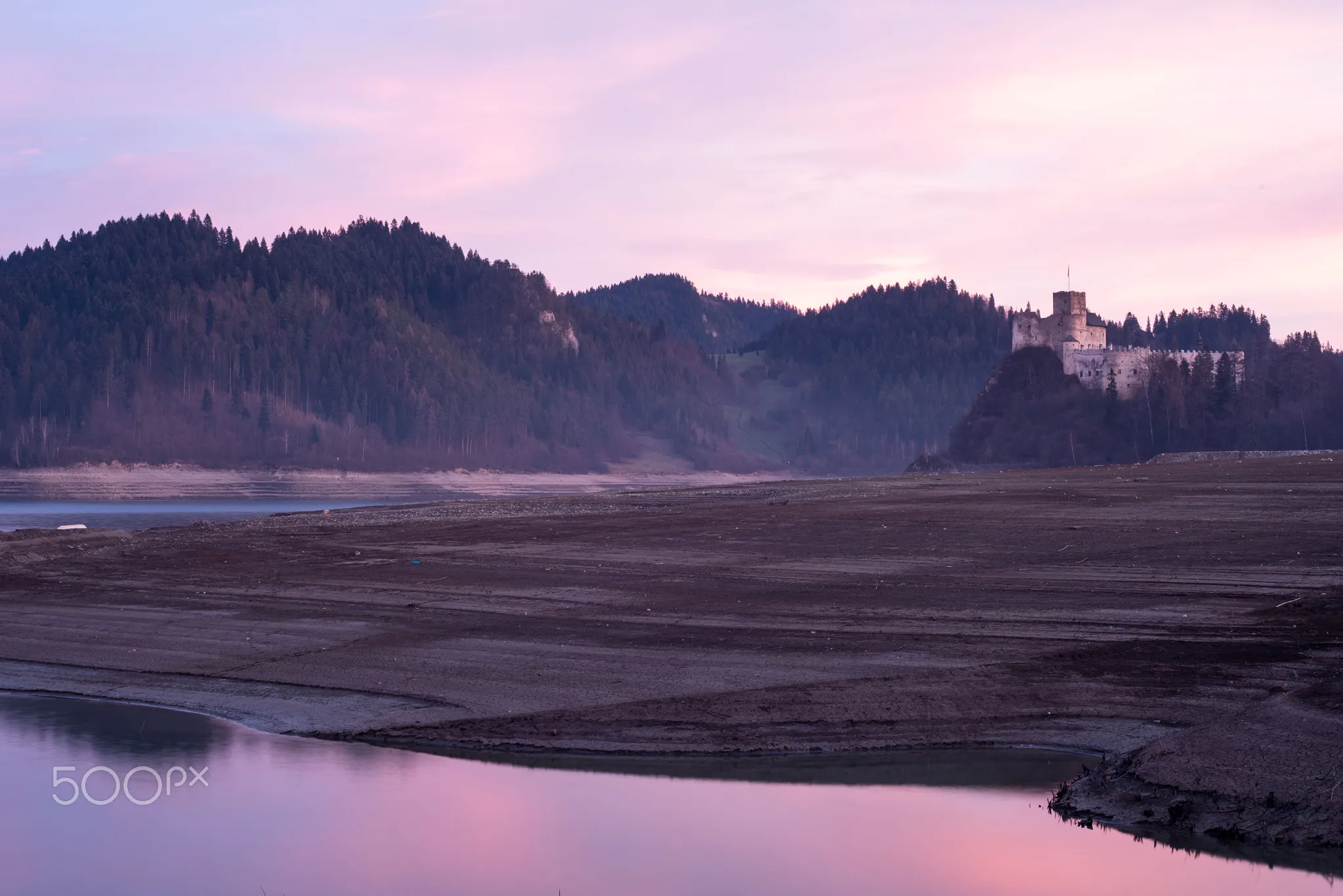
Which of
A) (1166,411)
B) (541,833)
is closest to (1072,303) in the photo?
(1166,411)

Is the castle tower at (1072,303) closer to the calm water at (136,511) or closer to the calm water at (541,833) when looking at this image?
the calm water at (136,511)

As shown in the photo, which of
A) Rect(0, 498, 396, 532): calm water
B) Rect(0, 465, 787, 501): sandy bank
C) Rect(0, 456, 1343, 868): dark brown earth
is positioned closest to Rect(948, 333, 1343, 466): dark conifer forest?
Rect(0, 465, 787, 501): sandy bank

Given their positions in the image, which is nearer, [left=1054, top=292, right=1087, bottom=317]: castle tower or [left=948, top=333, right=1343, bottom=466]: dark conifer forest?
[left=948, top=333, right=1343, bottom=466]: dark conifer forest

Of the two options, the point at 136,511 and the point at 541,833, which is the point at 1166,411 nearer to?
the point at 136,511

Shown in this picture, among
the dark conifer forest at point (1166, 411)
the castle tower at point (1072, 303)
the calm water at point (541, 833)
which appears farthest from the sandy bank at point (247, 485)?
the calm water at point (541, 833)

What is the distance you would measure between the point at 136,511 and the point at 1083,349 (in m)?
95.8

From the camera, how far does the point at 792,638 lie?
68.4ft

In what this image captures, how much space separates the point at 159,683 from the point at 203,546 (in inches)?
665

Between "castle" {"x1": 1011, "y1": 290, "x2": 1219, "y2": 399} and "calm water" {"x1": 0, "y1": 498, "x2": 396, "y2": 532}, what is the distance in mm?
72509

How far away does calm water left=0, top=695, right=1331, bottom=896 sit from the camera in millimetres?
12547

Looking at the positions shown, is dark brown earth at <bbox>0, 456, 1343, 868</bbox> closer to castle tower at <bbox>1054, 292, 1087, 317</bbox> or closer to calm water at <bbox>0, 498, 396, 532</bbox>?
calm water at <bbox>0, 498, 396, 532</bbox>

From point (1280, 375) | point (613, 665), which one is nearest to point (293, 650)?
point (613, 665)

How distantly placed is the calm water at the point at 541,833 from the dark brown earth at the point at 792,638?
Answer: 0.62 m

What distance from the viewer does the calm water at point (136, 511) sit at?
71875mm
